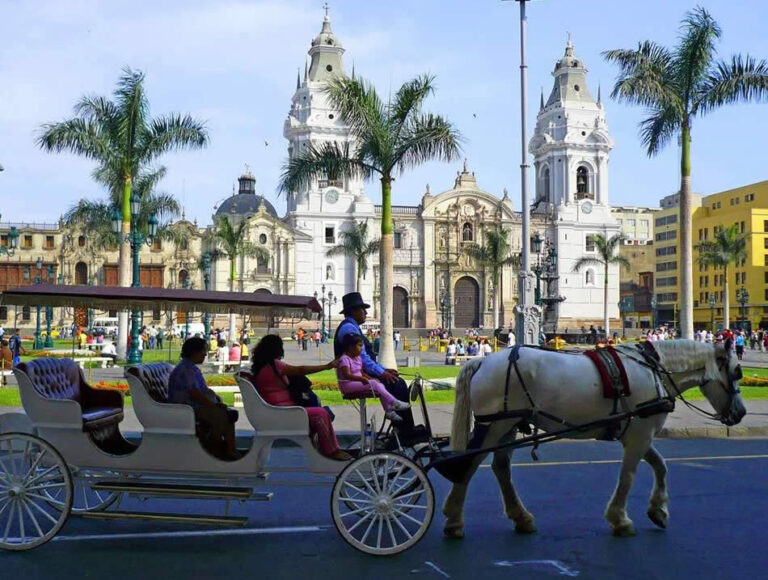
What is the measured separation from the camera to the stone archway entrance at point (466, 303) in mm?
76938

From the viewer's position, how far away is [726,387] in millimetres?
6695

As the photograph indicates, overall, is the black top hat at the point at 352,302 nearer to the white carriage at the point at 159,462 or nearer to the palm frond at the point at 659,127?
the white carriage at the point at 159,462

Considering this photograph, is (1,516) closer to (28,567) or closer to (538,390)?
(28,567)

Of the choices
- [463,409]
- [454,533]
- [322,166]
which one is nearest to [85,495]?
[454,533]

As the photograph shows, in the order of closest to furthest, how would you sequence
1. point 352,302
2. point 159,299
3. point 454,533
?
point 454,533 < point 159,299 < point 352,302

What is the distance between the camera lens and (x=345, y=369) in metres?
6.57

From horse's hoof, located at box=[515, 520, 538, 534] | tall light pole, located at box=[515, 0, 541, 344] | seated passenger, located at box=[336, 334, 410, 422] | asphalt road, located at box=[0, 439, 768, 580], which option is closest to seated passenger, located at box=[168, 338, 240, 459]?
asphalt road, located at box=[0, 439, 768, 580]

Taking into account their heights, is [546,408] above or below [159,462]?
above

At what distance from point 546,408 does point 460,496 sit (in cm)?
94

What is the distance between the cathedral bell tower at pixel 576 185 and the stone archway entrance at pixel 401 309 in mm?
14680

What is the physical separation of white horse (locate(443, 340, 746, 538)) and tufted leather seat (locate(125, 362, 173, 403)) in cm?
255

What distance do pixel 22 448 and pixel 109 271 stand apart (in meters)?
69.8

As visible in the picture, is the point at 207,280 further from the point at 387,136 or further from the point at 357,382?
the point at 357,382

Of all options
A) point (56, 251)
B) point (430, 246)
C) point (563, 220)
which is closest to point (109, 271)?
point (56, 251)
